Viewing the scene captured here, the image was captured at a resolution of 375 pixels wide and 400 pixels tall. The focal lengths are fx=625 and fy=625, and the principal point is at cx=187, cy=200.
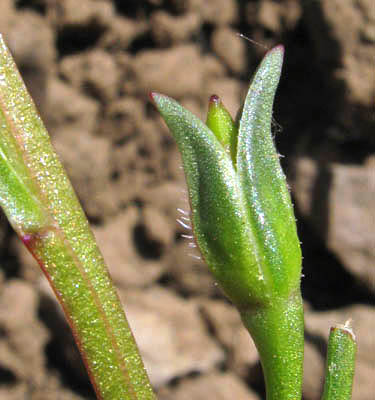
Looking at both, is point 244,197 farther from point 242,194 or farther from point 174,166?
point 174,166

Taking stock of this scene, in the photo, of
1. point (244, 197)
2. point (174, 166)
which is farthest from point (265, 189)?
point (174, 166)

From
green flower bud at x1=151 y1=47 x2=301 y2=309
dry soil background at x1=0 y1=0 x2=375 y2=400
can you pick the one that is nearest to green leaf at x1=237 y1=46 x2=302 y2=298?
green flower bud at x1=151 y1=47 x2=301 y2=309

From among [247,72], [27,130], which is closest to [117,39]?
[247,72]

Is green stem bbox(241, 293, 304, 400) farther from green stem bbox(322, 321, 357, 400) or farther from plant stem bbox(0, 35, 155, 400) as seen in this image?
plant stem bbox(0, 35, 155, 400)

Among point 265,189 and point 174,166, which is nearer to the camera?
point 265,189

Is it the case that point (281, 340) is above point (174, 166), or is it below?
above

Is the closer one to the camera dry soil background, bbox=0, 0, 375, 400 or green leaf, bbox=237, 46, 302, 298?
green leaf, bbox=237, 46, 302, 298

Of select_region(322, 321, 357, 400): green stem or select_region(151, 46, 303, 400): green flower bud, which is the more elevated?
select_region(151, 46, 303, 400): green flower bud
